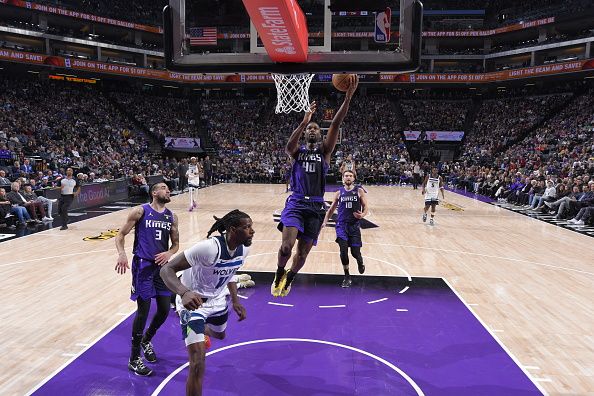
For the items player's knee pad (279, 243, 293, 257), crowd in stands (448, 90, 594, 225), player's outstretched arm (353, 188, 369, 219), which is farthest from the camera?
crowd in stands (448, 90, 594, 225)

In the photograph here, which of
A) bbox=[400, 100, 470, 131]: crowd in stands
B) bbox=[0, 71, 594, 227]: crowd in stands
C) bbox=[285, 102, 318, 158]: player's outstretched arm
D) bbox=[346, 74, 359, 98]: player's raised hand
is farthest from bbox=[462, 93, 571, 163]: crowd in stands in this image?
bbox=[285, 102, 318, 158]: player's outstretched arm

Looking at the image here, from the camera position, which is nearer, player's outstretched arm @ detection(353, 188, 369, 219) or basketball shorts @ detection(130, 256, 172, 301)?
basketball shorts @ detection(130, 256, 172, 301)

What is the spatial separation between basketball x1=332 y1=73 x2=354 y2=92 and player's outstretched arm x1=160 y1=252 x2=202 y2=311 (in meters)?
2.72

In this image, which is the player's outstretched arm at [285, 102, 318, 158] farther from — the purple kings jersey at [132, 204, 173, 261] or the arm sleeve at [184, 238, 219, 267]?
the arm sleeve at [184, 238, 219, 267]

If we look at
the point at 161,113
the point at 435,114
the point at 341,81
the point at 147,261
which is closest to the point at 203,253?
the point at 147,261

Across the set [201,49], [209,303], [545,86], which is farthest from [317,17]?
[545,86]

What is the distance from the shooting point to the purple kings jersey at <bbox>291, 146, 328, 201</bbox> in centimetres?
504

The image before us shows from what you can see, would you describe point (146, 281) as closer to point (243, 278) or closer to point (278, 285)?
point (278, 285)

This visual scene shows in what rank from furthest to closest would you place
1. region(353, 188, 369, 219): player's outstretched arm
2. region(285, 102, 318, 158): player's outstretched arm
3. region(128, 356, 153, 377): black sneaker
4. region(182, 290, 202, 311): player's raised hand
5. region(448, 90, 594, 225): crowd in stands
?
region(448, 90, 594, 225): crowd in stands, region(353, 188, 369, 219): player's outstretched arm, region(285, 102, 318, 158): player's outstretched arm, region(128, 356, 153, 377): black sneaker, region(182, 290, 202, 311): player's raised hand

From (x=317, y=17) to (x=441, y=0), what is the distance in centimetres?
3528

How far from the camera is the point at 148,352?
4.60m

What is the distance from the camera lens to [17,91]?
3020cm

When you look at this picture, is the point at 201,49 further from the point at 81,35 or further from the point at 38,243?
the point at 81,35

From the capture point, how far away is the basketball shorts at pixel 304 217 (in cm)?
500
